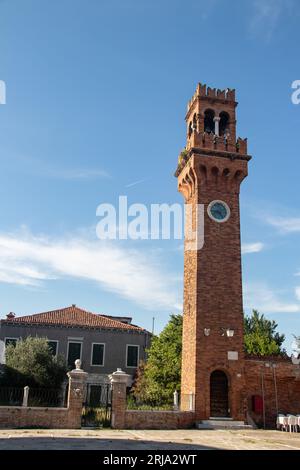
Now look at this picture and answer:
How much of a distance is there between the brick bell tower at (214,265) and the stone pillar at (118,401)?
3.71 meters

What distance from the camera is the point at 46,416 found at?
55.7 ft

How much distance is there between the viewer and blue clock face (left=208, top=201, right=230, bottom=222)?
22969 millimetres

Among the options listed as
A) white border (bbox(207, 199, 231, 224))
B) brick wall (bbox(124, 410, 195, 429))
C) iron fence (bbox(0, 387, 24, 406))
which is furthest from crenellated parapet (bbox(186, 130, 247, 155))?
iron fence (bbox(0, 387, 24, 406))

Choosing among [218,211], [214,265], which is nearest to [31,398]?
[214,265]

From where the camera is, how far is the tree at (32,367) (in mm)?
26078

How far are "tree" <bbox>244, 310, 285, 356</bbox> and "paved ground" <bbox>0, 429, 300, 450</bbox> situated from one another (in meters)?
17.0

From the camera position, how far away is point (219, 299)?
852 inches

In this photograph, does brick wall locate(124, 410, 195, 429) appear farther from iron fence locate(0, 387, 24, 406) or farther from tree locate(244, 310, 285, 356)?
tree locate(244, 310, 285, 356)

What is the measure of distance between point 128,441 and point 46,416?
4910 mm

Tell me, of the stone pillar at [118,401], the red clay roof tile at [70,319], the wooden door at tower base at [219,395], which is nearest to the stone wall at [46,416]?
the stone pillar at [118,401]

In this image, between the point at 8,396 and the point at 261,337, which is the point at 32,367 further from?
the point at 261,337

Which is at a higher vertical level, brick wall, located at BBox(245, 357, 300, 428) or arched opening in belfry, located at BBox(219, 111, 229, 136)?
arched opening in belfry, located at BBox(219, 111, 229, 136)

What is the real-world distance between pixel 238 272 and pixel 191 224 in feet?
11.0
